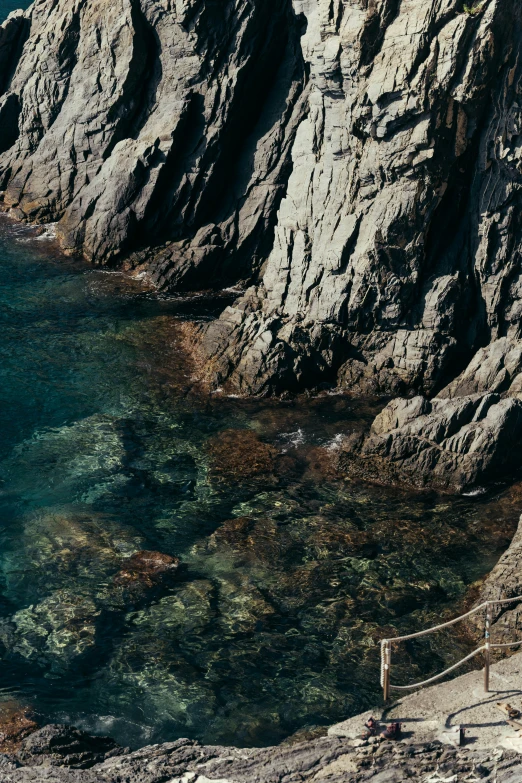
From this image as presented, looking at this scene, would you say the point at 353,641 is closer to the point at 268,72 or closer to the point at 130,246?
the point at 130,246

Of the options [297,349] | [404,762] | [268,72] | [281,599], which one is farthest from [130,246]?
[404,762]

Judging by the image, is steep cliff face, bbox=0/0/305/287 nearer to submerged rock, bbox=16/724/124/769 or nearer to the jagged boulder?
the jagged boulder

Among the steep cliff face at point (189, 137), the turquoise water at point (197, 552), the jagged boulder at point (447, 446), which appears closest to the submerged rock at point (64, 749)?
the turquoise water at point (197, 552)

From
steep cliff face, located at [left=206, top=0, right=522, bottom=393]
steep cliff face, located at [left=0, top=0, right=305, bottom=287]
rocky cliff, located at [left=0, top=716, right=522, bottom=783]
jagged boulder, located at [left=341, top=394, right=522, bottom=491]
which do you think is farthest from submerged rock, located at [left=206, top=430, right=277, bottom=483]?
steep cliff face, located at [left=0, top=0, right=305, bottom=287]

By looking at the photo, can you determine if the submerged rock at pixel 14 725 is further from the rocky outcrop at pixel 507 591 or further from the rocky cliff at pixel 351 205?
the rocky cliff at pixel 351 205

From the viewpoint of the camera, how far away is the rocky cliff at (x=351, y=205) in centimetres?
3494

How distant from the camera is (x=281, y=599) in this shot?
25.5 m

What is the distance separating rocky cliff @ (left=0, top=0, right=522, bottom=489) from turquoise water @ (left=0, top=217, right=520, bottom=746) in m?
2.41

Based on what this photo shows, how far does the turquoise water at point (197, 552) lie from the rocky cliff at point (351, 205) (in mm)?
2407

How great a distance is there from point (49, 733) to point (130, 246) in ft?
109

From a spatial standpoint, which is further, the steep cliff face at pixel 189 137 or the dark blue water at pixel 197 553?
the steep cliff face at pixel 189 137

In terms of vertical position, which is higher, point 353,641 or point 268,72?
point 268,72

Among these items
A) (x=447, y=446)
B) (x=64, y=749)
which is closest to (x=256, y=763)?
(x=64, y=749)

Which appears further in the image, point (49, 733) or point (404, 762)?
point (49, 733)
